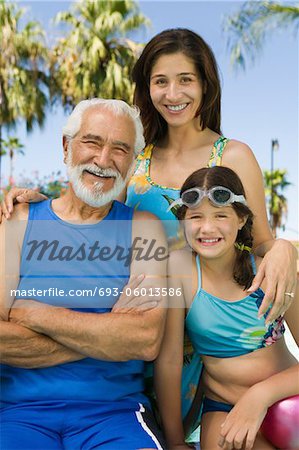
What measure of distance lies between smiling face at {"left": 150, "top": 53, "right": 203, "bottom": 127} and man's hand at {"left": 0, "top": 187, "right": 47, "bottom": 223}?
81 centimetres

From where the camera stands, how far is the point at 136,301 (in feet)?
8.12

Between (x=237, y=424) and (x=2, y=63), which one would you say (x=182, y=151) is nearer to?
(x=237, y=424)

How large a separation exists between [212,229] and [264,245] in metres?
0.38

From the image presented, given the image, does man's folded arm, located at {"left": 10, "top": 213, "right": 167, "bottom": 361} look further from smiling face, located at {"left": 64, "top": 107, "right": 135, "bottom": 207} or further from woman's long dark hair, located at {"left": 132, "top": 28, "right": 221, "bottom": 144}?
woman's long dark hair, located at {"left": 132, "top": 28, "right": 221, "bottom": 144}

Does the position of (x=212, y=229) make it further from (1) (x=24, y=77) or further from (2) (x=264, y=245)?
(1) (x=24, y=77)

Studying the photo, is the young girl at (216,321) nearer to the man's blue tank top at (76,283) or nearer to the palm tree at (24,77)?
the man's blue tank top at (76,283)

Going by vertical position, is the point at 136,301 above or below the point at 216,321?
above

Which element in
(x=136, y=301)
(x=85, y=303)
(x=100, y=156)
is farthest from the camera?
(x=100, y=156)

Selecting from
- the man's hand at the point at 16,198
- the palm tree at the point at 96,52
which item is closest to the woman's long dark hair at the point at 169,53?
the man's hand at the point at 16,198

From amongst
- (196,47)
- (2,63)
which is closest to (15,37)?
(2,63)

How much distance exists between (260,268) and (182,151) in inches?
37.2

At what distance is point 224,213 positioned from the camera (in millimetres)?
2658

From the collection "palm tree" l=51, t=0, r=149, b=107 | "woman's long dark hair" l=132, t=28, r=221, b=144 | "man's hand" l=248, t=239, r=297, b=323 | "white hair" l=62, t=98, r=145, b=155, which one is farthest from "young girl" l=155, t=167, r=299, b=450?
"palm tree" l=51, t=0, r=149, b=107

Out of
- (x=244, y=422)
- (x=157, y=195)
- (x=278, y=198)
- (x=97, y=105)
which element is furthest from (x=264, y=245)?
(x=278, y=198)
